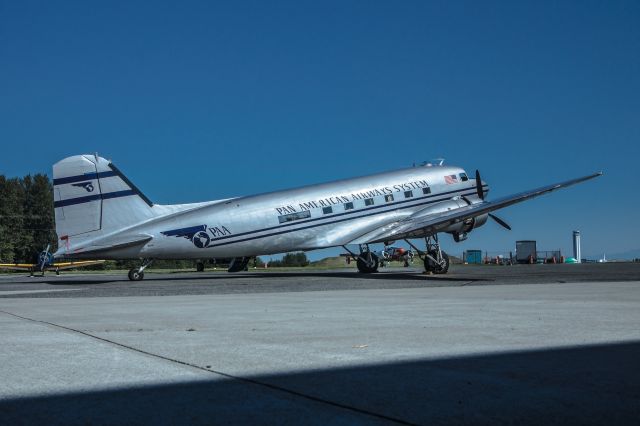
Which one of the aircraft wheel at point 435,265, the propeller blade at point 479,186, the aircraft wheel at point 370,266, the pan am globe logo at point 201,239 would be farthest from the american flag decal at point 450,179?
the pan am globe logo at point 201,239

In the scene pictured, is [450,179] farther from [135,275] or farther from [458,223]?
[135,275]

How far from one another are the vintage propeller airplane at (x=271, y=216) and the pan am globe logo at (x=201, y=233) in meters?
Result: 0.05

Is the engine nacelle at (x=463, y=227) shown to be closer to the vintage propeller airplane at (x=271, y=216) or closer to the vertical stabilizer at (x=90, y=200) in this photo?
the vintage propeller airplane at (x=271, y=216)

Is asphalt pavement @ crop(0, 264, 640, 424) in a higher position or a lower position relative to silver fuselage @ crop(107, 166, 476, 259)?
lower

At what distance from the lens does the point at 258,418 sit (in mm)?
4277

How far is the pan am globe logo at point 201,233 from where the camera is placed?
30.2 m

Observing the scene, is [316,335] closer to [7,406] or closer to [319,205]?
[7,406]

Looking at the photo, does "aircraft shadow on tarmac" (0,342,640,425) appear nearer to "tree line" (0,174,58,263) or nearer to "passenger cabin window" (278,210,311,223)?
"passenger cabin window" (278,210,311,223)

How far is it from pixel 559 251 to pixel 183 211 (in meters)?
70.4

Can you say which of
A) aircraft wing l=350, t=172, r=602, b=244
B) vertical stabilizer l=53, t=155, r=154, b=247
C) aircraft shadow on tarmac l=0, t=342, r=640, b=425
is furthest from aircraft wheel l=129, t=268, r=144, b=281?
aircraft shadow on tarmac l=0, t=342, r=640, b=425

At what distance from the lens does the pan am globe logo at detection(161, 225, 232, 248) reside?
99.0 feet

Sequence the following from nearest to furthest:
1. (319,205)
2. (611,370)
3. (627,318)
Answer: (611,370) < (627,318) < (319,205)

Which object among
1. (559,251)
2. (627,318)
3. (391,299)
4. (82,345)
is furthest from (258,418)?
(559,251)

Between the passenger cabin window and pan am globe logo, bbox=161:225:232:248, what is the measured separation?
9.31 feet
